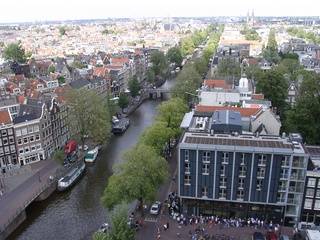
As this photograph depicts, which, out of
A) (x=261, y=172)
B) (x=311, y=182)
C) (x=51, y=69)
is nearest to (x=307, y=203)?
(x=311, y=182)

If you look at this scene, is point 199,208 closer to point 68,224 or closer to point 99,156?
point 68,224

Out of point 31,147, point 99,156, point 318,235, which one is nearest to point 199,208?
point 318,235

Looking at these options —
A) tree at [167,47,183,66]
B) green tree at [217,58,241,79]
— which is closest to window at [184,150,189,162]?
green tree at [217,58,241,79]

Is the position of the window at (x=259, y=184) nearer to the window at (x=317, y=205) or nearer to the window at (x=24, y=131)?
the window at (x=317, y=205)

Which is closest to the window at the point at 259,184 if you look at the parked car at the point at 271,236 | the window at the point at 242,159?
the window at the point at 242,159

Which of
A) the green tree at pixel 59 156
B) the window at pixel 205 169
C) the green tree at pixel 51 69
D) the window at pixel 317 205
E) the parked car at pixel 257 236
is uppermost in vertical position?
the window at pixel 205 169
